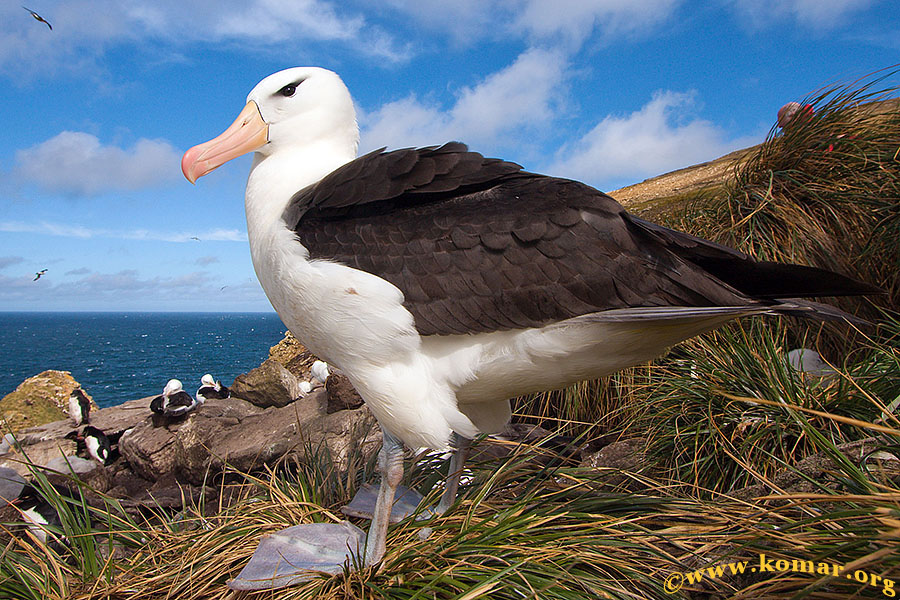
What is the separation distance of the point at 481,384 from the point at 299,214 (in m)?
1.28

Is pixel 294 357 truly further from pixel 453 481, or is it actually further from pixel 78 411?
pixel 453 481

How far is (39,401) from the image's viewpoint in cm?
1491

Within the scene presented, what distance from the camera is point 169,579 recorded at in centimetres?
296

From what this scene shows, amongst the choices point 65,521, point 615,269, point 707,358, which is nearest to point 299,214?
point 615,269

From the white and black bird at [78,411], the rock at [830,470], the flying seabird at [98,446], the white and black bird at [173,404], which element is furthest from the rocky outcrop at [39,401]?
the rock at [830,470]

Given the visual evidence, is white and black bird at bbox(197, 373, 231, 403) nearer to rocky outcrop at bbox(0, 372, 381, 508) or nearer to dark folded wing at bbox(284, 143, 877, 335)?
rocky outcrop at bbox(0, 372, 381, 508)

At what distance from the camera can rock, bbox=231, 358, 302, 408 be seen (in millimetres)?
10805

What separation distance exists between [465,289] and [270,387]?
900 centimetres

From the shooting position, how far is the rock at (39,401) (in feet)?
47.2

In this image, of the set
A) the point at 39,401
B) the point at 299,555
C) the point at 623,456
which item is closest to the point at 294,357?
the point at 39,401

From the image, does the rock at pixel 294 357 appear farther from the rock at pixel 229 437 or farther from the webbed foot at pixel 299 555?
the webbed foot at pixel 299 555

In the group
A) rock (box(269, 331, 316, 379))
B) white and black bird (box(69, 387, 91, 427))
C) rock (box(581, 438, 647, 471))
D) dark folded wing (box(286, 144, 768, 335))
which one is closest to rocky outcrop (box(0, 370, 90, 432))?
white and black bird (box(69, 387, 91, 427))

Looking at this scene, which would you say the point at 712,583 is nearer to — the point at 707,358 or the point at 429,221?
the point at 429,221

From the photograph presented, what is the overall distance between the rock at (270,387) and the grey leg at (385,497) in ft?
26.7
